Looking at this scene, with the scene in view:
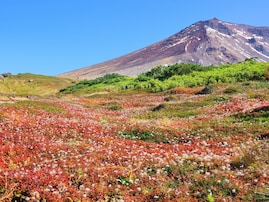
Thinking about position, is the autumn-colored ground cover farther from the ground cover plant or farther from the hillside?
the hillside

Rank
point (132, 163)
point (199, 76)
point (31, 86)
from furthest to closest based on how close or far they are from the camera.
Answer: point (31, 86)
point (199, 76)
point (132, 163)

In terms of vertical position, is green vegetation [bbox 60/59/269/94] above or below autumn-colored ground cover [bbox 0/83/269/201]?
above

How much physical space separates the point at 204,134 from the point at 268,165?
6880 millimetres

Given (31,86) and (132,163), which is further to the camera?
(31,86)

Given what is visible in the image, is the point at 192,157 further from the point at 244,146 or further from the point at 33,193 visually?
the point at 33,193

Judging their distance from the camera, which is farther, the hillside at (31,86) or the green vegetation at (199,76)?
the hillside at (31,86)

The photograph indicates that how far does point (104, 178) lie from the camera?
984cm

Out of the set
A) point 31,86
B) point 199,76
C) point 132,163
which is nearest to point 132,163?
point 132,163

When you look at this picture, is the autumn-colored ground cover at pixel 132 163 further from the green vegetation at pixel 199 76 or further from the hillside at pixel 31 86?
the hillside at pixel 31 86

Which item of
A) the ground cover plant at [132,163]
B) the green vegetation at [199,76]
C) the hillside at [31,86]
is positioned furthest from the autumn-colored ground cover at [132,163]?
the hillside at [31,86]

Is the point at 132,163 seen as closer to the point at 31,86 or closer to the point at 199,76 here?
the point at 199,76

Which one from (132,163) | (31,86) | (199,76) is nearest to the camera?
(132,163)

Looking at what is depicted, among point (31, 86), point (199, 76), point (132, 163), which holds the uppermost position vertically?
point (31, 86)

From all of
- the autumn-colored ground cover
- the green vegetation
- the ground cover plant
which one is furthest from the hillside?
the autumn-colored ground cover
